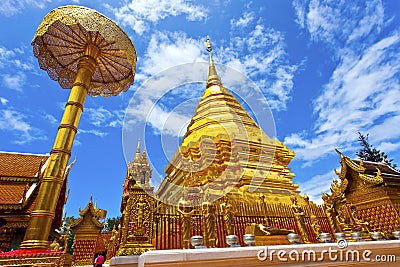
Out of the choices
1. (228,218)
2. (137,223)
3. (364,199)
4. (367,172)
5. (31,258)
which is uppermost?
→ (367,172)

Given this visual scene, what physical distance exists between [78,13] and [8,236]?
7.93 meters

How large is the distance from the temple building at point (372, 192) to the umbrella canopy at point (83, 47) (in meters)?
8.42

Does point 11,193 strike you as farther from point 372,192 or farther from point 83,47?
point 372,192

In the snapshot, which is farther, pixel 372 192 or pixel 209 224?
pixel 372 192

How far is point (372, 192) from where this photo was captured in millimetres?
8836

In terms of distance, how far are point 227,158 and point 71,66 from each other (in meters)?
7.66

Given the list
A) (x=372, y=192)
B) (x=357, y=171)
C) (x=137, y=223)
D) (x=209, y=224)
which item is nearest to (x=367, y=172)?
(x=357, y=171)

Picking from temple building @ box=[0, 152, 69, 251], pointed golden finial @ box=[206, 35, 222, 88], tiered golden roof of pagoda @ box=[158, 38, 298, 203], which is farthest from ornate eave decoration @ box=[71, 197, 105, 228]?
pointed golden finial @ box=[206, 35, 222, 88]

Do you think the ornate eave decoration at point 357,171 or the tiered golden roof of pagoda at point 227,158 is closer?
the ornate eave decoration at point 357,171

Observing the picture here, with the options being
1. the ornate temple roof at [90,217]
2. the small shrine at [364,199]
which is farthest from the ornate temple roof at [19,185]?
the small shrine at [364,199]

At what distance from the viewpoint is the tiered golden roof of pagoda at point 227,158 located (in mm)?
10812

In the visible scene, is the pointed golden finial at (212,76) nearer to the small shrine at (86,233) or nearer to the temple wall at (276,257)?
the small shrine at (86,233)

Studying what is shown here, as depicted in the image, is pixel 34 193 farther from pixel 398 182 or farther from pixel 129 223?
pixel 398 182

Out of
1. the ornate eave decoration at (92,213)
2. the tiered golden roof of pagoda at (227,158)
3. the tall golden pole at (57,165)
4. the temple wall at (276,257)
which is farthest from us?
the tiered golden roof of pagoda at (227,158)
